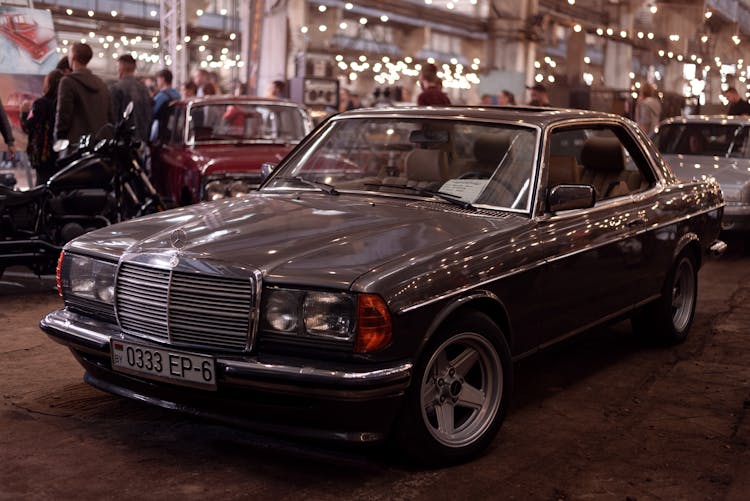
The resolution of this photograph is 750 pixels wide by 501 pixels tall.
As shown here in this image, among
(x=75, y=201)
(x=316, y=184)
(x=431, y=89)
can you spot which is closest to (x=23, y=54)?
(x=75, y=201)

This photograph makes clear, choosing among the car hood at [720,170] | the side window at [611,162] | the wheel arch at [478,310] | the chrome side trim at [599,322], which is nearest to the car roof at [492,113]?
the side window at [611,162]

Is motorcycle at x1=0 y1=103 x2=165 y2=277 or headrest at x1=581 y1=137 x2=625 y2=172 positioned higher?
headrest at x1=581 y1=137 x2=625 y2=172

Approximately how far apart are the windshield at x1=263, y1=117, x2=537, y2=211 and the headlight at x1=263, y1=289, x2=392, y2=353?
1.27 m

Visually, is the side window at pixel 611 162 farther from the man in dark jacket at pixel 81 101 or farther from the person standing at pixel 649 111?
the person standing at pixel 649 111

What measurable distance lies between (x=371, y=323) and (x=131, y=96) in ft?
27.5

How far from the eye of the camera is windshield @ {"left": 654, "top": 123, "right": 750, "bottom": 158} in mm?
11172

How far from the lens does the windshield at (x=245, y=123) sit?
9.80m

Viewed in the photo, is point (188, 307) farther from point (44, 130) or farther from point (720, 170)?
point (720, 170)

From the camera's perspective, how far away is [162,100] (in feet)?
38.4

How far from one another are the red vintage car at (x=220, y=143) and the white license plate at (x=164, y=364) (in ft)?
16.8

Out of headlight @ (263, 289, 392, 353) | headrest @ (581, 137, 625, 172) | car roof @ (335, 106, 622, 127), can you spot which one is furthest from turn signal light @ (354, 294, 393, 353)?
headrest @ (581, 137, 625, 172)

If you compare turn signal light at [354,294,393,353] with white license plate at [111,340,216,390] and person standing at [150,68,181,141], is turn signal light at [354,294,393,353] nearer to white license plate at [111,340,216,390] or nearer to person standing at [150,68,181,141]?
white license plate at [111,340,216,390]

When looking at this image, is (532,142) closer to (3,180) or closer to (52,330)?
(52,330)

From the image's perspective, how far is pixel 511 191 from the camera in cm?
456
